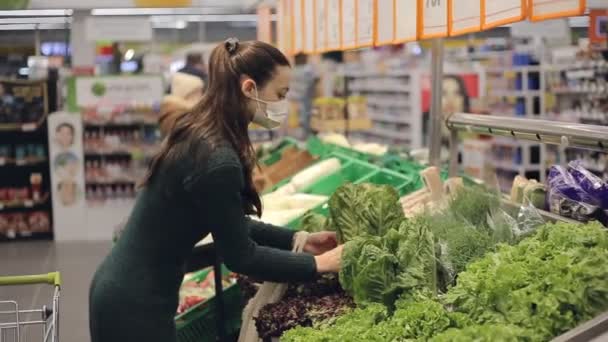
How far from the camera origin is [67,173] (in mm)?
11055

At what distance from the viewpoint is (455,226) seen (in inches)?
108

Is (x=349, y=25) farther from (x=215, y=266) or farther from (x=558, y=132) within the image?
(x=558, y=132)

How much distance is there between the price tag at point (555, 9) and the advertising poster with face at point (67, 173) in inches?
361

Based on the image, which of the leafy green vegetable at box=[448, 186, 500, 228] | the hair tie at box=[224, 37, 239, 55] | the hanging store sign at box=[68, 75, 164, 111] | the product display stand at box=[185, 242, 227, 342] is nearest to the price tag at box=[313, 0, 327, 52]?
the product display stand at box=[185, 242, 227, 342]

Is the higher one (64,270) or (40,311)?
(40,311)

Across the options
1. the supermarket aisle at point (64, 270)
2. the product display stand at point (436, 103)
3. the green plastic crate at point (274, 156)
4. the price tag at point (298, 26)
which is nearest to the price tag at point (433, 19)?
the product display stand at point (436, 103)

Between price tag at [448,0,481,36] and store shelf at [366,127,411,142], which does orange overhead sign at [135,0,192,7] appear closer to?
store shelf at [366,127,411,142]

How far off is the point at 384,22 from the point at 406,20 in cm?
38

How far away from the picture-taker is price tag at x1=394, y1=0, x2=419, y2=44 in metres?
3.56

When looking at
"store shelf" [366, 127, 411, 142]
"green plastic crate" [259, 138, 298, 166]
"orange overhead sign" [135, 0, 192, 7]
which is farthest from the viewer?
"store shelf" [366, 127, 411, 142]

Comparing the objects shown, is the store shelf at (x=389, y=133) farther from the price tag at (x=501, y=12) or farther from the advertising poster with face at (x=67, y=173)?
the price tag at (x=501, y=12)

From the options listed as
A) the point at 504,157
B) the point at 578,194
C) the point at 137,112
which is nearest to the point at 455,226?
the point at 578,194

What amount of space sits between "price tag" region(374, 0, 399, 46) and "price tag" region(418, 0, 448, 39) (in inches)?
16.8

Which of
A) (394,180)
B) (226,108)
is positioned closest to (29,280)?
(226,108)
